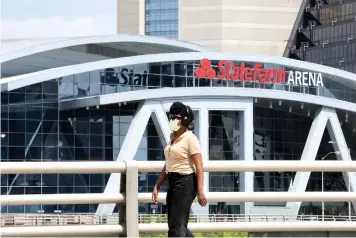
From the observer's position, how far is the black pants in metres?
9.92

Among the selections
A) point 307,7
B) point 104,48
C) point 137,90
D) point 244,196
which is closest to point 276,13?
point 307,7

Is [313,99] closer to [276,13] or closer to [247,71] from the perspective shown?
[247,71]

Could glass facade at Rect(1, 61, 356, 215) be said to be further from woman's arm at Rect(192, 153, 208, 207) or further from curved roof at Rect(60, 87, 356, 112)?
woman's arm at Rect(192, 153, 208, 207)

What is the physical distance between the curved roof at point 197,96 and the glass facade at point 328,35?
40.1 meters

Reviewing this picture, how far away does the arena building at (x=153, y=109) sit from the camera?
66.8 m

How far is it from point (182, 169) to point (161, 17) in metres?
122

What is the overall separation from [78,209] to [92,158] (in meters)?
5.82

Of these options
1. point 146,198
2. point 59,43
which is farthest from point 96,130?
point 146,198

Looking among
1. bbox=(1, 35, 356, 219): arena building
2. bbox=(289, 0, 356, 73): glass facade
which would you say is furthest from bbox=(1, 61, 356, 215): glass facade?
bbox=(289, 0, 356, 73): glass facade

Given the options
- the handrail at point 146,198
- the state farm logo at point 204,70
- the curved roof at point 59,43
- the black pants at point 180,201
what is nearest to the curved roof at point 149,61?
the state farm logo at point 204,70

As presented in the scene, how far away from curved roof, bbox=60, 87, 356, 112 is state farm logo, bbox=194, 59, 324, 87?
942 millimetres

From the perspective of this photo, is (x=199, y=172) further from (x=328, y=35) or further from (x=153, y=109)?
(x=328, y=35)

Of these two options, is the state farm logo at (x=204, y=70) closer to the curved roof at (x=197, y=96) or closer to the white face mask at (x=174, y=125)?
the curved roof at (x=197, y=96)

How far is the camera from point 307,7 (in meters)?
124
